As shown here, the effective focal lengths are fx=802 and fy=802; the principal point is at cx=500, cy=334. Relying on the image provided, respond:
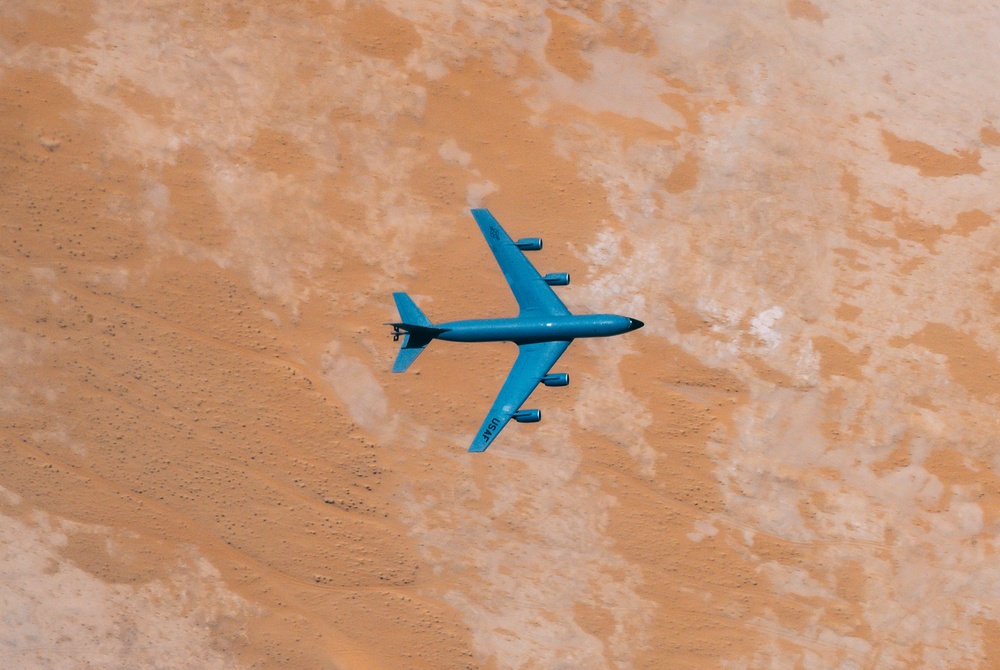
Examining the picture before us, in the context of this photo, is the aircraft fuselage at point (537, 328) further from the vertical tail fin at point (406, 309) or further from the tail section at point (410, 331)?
the vertical tail fin at point (406, 309)

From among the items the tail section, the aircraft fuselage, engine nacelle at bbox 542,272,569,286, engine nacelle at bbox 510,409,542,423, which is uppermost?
engine nacelle at bbox 542,272,569,286

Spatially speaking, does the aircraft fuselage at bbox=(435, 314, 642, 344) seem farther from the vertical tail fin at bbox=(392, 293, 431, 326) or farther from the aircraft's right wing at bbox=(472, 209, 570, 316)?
the vertical tail fin at bbox=(392, 293, 431, 326)

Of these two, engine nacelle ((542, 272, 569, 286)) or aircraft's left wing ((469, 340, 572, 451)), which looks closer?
aircraft's left wing ((469, 340, 572, 451))

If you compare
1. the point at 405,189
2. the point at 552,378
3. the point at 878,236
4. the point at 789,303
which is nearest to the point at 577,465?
the point at 552,378

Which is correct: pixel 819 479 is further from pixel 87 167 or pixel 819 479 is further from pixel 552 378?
pixel 87 167

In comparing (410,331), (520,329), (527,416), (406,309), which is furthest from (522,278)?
(527,416)

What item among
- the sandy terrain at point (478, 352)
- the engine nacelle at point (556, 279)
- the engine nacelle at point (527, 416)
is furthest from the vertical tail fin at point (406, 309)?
the engine nacelle at point (556, 279)

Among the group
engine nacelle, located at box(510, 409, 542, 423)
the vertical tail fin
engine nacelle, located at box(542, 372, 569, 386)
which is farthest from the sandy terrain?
engine nacelle, located at box(510, 409, 542, 423)
